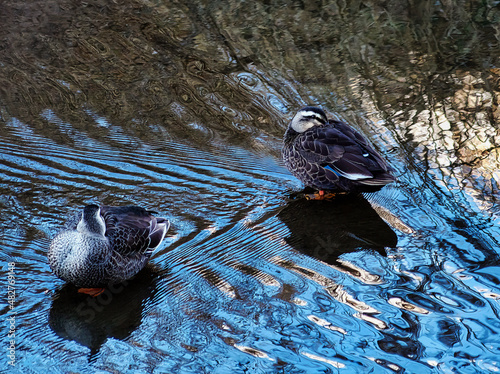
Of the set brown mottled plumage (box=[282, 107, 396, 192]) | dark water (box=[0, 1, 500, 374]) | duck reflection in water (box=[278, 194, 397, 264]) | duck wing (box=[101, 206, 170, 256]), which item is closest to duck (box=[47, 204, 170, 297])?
duck wing (box=[101, 206, 170, 256])

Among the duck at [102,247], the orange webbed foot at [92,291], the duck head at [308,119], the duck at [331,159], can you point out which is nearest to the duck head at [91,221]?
the duck at [102,247]

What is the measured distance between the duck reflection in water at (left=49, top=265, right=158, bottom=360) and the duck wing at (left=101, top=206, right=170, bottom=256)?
29cm

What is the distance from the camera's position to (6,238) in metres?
5.27

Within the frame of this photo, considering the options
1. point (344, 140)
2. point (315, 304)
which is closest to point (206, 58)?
point (344, 140)

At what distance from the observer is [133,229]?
4.84 meters

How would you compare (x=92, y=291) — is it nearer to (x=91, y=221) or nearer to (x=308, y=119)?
(x=91, y=221)

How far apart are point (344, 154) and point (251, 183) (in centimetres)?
97

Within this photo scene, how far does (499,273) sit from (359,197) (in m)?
1.70

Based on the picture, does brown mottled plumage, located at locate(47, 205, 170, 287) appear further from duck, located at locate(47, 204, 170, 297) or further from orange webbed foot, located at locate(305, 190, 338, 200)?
orange webbed foot, located at locate(305, 190, 338, 200)

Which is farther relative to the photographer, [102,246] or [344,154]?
[344,154]

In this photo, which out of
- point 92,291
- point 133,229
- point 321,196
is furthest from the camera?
point 321,196

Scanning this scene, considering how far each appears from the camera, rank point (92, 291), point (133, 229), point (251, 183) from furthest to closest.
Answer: point (251, 183) → point (133, 229) → point (92, 291)

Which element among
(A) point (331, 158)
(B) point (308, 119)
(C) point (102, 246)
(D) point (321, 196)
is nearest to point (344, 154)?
(A) point (331, 158)

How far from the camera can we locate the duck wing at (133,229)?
473 cm
